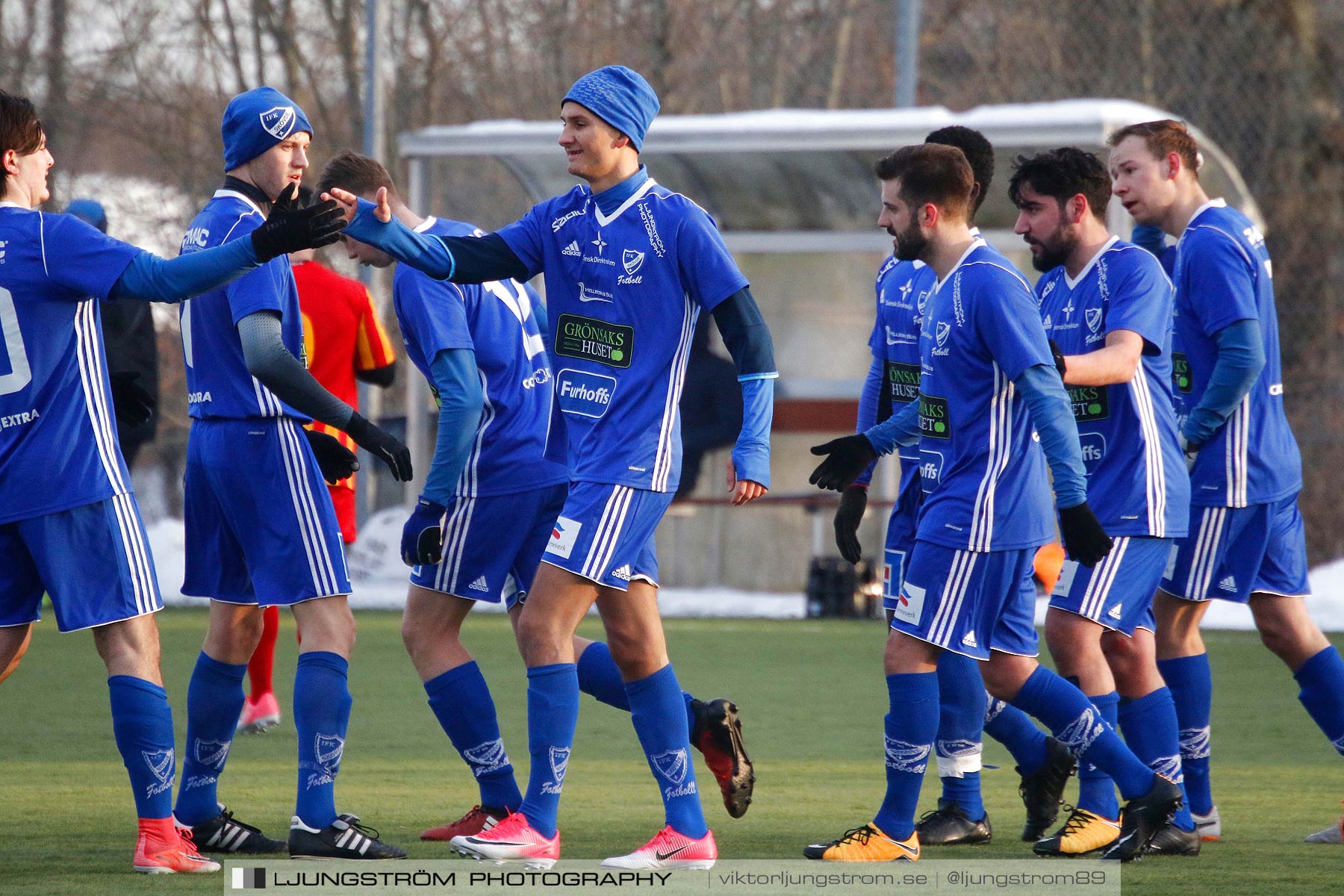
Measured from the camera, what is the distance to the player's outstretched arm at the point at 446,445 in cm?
488

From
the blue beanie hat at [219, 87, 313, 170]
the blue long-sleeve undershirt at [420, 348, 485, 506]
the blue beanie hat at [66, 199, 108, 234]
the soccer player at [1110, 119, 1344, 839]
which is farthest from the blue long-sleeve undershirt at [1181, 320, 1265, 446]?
the blue beanie hat at [66, 199, 108, 234]

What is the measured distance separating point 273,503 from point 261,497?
0.03 metres

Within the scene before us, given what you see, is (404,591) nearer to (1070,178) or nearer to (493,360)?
(493,360)

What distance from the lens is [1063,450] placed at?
4.54 metres

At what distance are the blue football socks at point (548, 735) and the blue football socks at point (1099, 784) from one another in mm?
1486

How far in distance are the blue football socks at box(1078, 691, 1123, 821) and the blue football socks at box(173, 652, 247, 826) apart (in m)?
2.37

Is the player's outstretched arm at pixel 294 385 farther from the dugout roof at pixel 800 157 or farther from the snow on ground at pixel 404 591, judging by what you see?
the snow on ground at pixel 404 591

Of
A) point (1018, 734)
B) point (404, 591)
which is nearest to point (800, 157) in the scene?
point (404, 591)

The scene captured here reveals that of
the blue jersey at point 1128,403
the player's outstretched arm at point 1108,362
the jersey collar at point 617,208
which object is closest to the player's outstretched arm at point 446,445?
the jersey collar at point 617,208

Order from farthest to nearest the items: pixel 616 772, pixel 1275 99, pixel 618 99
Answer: pixel 1275 99 < pixel 616 772 < pixel 618 99

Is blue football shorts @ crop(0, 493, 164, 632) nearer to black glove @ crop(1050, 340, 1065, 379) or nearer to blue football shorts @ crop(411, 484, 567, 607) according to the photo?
blue football shorts @ crop(411, 484, 567, 607)

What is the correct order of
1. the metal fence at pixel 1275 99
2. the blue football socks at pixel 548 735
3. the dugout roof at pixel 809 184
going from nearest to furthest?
1. the blue football socks at pixel 548 735
2. the dugout roof at pixel 809 184
3. the metal fence at pixel 1275 99

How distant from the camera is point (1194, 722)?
18.1ft

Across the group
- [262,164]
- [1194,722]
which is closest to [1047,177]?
[1194,722]
